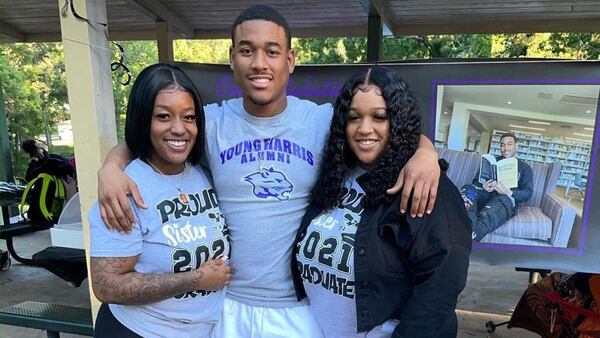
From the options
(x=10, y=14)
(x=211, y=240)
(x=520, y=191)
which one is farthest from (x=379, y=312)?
(x=10, y=14)

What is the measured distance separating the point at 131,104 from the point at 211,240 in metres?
0.59

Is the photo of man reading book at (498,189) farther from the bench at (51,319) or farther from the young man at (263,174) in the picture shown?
the bench at (51,319)

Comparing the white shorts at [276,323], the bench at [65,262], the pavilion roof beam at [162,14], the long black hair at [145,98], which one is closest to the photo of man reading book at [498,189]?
the white shorts at [276,323]

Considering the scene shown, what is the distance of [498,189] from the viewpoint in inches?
104

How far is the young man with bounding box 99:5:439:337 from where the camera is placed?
1.63 metres

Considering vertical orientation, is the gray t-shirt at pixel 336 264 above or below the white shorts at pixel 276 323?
above

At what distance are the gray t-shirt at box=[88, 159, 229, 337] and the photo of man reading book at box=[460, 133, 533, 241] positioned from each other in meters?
1.72

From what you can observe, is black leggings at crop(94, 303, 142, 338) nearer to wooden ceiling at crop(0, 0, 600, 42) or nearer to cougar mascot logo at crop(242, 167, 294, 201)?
cougar mascot logo at crop(242, 167, 294, 201)

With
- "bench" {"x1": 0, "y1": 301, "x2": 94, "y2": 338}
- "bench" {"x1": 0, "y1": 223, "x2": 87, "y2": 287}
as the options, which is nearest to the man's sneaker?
"bench" {"x1": 0, "y1": 223, "x2": 87, "y2": 287}

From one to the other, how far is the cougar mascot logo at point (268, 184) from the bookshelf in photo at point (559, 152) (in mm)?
1569

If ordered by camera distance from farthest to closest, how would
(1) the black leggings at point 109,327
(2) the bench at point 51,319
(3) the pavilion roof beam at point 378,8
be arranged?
(3) the pavilion roof beam at point 378,8 < (2) the bench at point 51,319 < (1) the black leggings at point 109,327

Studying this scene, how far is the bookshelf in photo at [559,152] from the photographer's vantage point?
2.43 meters

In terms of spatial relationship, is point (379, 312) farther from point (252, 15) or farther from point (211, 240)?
point (252, 15)

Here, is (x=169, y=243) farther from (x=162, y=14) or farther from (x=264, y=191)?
(x=162, y=14)
